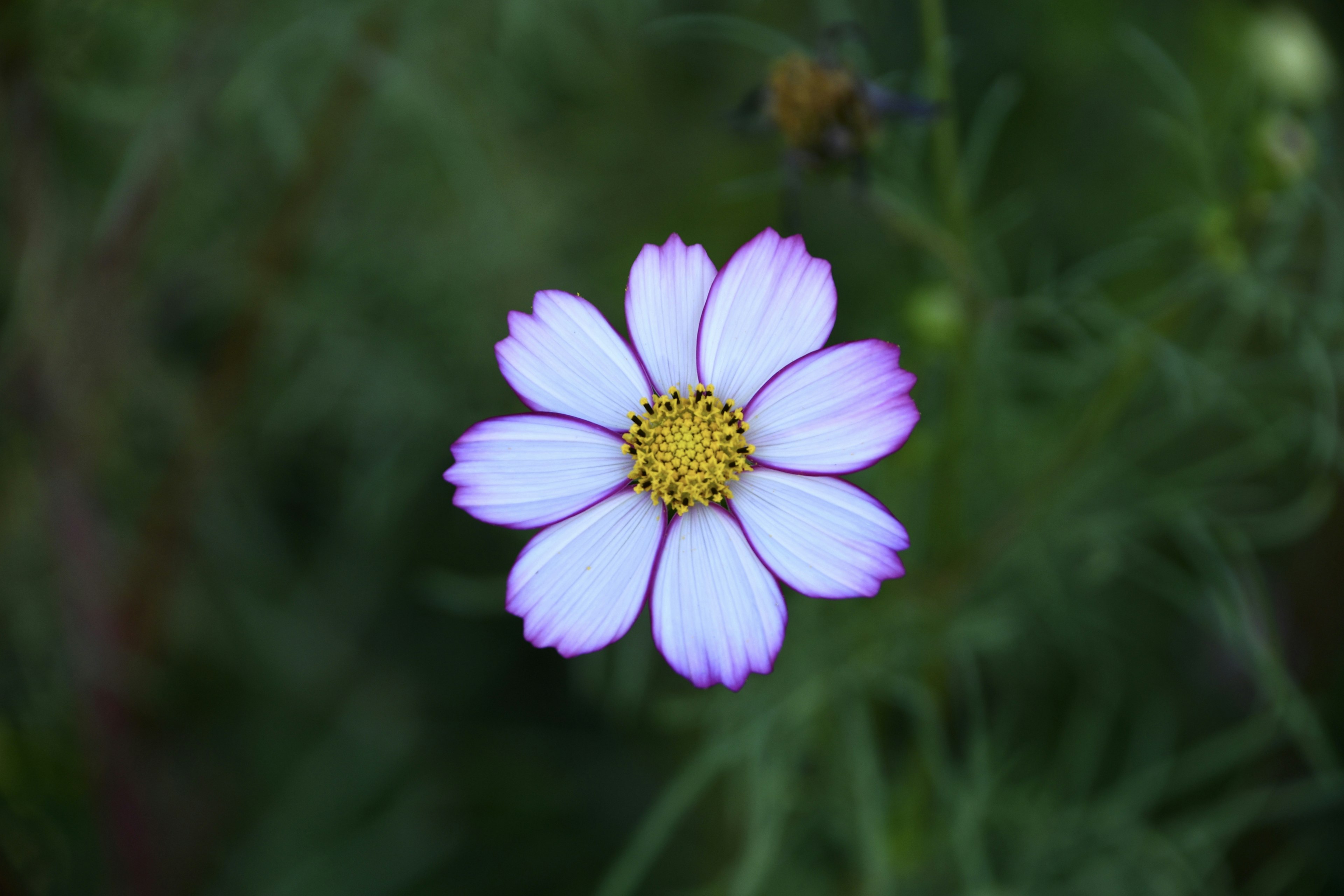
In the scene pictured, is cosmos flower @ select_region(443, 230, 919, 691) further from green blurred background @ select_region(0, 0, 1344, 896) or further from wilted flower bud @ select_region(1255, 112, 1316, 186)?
wilted flower bud @ select_region(1255, 112, 1316, 186)

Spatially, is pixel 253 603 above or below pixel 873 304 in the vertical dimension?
below

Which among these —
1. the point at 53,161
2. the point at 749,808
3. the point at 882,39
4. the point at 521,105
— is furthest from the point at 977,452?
the point at 53,161

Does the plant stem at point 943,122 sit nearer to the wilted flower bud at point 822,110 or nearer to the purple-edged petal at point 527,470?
the wilted flower bud at point 822,110

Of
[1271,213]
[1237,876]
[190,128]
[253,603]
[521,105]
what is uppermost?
[521,105]

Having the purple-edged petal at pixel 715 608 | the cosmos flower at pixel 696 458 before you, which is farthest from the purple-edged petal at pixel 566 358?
the purple-edged petal at pixel 715 608

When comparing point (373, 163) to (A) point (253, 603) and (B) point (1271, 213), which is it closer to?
(A) point (253, 603)

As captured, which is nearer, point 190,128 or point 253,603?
point 190,128
